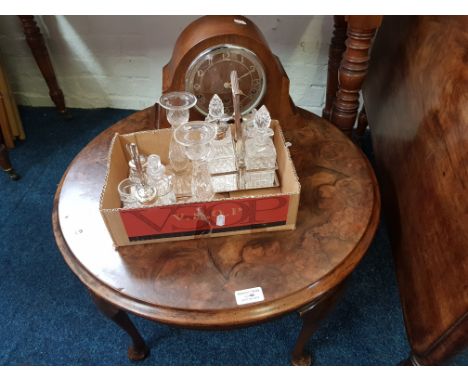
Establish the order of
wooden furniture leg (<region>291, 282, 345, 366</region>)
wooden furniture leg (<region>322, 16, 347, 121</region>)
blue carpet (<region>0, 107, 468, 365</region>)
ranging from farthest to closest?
wooden furniture leg (<region>322, 16, 347, 121</region>) → blue carpet (<region>0, 107, 468, 365</region>) → wooden furniture leg (<region>291, 282, 345, 366</region>)

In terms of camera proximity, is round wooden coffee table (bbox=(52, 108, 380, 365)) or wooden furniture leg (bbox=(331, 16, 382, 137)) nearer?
round wooden coffee table (bbox=(52, 108, 380, 365))

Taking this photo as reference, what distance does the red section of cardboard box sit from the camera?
61 cm

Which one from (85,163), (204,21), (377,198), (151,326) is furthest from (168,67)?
(151,326)

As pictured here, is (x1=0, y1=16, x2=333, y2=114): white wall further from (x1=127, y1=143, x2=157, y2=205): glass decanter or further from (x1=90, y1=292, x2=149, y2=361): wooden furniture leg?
(x1=90, y1=292, x2=149, y2=361): wooden furniture leg

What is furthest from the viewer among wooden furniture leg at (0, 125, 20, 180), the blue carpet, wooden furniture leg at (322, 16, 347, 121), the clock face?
wooden furniture leg at (0, 125, 20, 180)

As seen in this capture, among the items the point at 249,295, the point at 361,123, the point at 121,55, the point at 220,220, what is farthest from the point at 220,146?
the point at 121,55

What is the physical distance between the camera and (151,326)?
1045 mm

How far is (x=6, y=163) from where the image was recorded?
140 cm

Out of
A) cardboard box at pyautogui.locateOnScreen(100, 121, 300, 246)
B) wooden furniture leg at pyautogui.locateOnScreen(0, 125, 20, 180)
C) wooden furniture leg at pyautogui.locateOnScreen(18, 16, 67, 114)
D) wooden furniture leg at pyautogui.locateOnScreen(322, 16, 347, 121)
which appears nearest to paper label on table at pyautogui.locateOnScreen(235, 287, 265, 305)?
cardboard box at pyautogui.locateOnScreen(100, 121, 300, 246)

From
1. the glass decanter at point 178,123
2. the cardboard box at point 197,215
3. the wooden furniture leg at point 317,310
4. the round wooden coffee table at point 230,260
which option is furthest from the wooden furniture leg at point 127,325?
the wooden furniture leg at point 317,310

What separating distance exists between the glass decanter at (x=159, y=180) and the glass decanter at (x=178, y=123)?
0.07m

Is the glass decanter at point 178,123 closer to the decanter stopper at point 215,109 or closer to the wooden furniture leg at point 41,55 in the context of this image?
the decanter stopper at point 215,109

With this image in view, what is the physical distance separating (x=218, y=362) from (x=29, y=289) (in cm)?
59

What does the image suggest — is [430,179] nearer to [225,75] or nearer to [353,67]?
[353,67]
